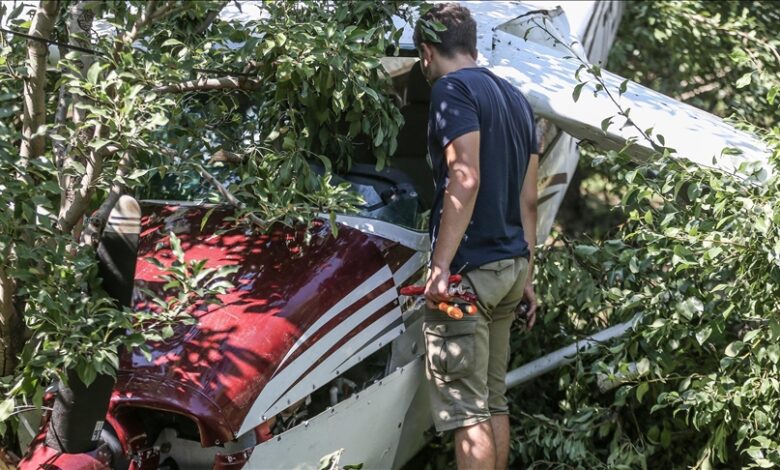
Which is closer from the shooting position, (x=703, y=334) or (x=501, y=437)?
(x=703, y=334)

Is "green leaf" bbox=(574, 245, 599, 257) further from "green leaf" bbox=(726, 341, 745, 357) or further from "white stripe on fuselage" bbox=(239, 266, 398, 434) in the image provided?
"white stripe on fuselage" bbox=(239, 266, 398, 434)

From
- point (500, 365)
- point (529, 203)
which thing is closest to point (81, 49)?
point (529, 203)

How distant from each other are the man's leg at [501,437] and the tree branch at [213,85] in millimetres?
1666

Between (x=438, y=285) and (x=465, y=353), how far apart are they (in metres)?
0.34

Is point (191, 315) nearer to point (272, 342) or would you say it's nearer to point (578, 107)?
point (272, 342)

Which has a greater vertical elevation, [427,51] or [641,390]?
[427,51]

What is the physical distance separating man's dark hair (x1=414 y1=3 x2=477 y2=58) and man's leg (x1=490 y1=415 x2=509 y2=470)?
1.48 meters

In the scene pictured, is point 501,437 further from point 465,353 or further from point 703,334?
point 703,334

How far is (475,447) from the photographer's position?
398 centimetres

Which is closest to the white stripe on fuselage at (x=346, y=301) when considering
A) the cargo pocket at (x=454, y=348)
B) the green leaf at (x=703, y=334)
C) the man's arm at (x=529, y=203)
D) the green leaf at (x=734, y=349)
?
the cargo pocket at (x=454, y=348)

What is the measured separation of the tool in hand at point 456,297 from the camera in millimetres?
3770

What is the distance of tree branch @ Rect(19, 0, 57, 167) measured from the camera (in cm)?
342

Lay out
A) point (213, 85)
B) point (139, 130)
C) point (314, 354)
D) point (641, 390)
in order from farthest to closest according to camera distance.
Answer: point (641, 390) < point (213, 85) < point (314, 354) < point (139, 130)

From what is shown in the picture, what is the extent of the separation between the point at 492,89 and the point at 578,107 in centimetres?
82
